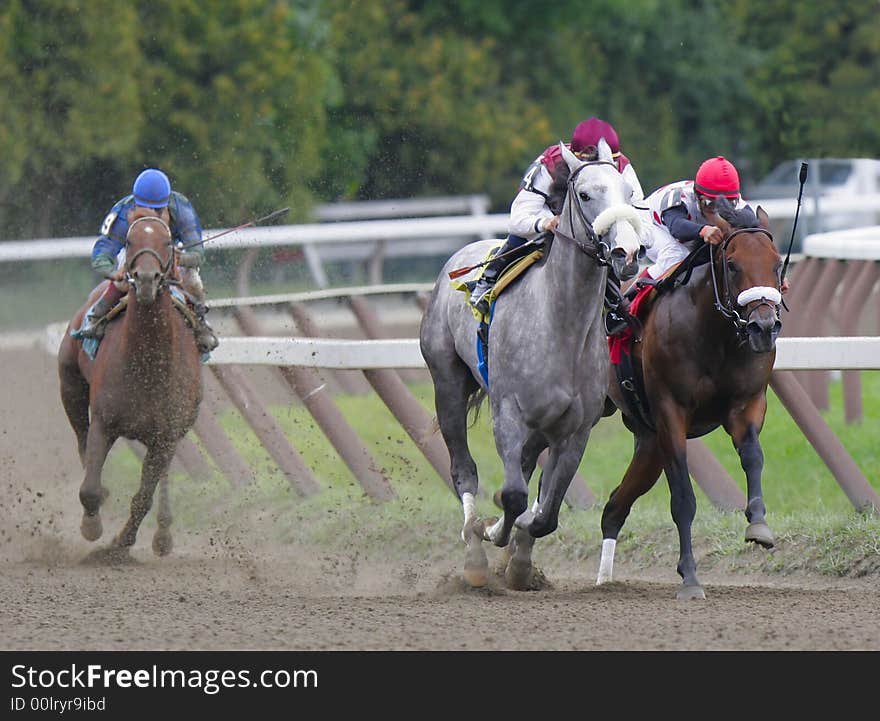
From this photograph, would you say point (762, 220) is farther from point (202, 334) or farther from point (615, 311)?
point (202, 334)

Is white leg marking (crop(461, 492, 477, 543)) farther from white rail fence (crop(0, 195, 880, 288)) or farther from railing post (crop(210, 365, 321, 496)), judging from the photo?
white rail fence (crop(0, 195, 880, 288))

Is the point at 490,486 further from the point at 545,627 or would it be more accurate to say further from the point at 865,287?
the point at 545,627

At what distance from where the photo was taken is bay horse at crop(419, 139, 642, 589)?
314 inches

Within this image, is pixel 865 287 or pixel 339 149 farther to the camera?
pixel 339 149

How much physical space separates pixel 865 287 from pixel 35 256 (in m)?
7.13

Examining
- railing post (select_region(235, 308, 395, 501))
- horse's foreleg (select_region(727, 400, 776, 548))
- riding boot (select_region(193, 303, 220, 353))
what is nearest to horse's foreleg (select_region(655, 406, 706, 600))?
horse's foreleg (select_region(727, 400, 776, 548))

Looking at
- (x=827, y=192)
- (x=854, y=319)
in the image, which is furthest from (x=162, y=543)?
(x=827, y=192)

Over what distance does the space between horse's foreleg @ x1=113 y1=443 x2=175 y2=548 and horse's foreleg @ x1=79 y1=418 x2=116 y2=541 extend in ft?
0.46

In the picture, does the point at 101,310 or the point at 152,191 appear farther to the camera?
the point at 101,310

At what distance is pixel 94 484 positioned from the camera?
32.9 ft

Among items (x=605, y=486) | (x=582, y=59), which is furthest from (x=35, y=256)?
(x=582, y=59)

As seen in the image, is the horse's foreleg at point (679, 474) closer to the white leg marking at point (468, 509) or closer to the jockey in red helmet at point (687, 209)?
the jockey in red helmet at point (687, 209)

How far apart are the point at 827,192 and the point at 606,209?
684 inches

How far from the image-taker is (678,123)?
30.5 m
